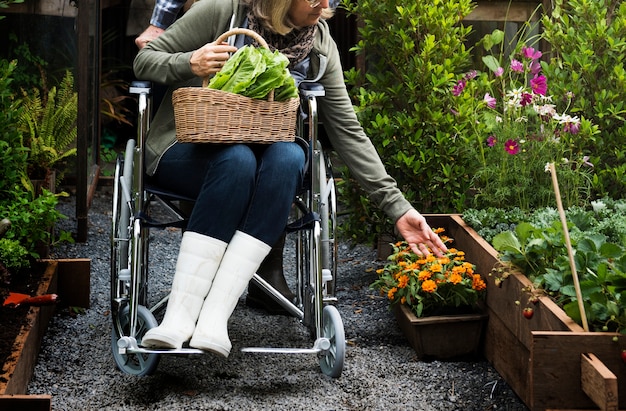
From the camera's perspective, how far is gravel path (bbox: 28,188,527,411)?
9.43 feet

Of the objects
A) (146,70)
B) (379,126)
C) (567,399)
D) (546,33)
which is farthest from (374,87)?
(567,399)

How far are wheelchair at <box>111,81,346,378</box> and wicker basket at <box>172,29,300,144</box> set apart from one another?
0.60 ft

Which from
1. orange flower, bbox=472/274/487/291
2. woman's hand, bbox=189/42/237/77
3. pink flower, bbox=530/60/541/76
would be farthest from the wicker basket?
pink flower, bbox=530/60/541/76

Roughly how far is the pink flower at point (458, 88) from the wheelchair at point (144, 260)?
0.88m

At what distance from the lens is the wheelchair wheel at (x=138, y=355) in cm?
294

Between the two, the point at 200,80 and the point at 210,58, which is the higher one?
the point at 210,58

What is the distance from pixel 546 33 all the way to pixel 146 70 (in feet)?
5.81

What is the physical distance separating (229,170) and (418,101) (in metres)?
1.37

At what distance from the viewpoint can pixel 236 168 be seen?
9.44ft

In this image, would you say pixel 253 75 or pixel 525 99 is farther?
pixel 525 99

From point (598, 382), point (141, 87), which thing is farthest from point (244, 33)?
point (598, 382)

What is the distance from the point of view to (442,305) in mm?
3271

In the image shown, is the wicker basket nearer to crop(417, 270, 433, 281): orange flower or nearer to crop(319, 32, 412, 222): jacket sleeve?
crop(319, 32, 412, 222): jacket sleeve

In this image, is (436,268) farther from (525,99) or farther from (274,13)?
(274,13)
